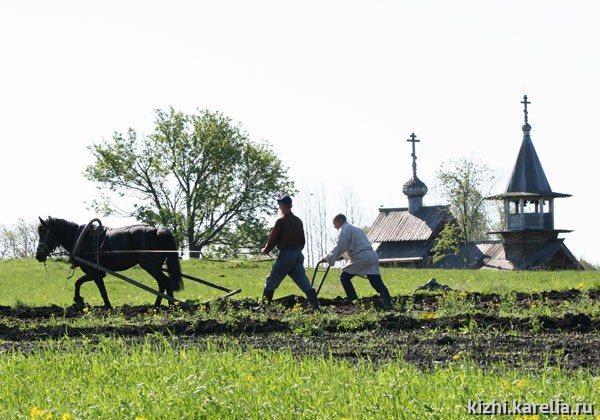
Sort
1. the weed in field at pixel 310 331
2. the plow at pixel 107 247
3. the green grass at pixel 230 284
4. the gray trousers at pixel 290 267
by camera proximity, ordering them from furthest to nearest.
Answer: the green grass at pixel 230 284 < the plow at pixel 107 247 < the gray trousers at pixel 290 267 < the weed in field at pixel 310 331

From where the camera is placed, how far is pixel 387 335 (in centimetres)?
1020

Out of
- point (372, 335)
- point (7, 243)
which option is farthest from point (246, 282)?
point (7, 243)

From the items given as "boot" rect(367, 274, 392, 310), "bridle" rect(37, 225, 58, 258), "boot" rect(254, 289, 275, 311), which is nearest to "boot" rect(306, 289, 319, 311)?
"boot" rect(254, 289, 275, 311)

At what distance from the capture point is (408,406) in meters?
5.90

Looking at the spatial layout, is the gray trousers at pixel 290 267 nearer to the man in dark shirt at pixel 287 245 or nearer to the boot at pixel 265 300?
the man in dark shirt at pixel 287 245

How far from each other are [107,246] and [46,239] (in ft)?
3.52

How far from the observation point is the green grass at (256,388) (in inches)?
233

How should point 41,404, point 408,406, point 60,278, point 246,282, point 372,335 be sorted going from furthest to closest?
point 60,278, point 246,282, point 372,335, point 41,404, point 408,406

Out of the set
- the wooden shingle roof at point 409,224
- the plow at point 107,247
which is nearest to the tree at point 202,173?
the wooden shingle roof at point 409,224

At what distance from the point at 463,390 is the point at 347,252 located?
850 centimetres

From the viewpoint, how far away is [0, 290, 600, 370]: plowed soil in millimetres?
8203

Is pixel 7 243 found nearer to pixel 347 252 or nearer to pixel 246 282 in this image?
pixel 246 282

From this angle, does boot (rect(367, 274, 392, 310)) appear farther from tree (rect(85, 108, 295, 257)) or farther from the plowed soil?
tree (rect(85, 108, 295, 257))

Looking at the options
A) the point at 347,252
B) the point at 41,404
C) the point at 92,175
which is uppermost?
the point at 92,175
